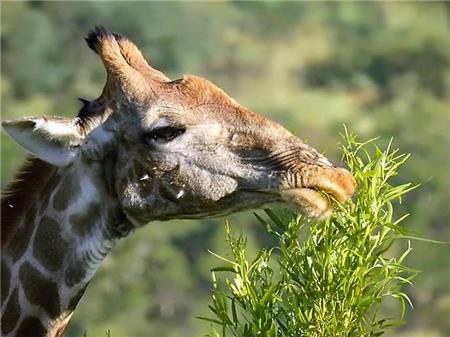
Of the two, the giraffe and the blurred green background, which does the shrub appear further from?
the blurred green background

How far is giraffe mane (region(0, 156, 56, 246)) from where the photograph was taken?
218 inches

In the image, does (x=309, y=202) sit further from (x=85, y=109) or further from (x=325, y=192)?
(x=85, y=109)

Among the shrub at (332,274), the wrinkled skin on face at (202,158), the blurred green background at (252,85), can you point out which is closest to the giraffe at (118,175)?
the wrinkled skin on face at (202,158)

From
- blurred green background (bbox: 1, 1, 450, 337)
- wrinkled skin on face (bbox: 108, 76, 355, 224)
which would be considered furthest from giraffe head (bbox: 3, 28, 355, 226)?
blurred green background (bbox: 1, 1, 450, 337)

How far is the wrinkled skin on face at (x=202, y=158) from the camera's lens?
5.07 meters

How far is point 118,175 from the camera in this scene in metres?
5.31

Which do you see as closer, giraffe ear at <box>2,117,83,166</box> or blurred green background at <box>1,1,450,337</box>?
giraffe ear at <box>2,117,83,166</box>

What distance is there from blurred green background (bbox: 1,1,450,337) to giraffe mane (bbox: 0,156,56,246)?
11.7 m

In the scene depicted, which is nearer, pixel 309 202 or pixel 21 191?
pixel 309 202

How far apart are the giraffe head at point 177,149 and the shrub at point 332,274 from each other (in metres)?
0.19

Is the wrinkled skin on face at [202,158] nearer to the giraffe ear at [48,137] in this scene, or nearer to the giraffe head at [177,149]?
the giraffe head at [177,149]

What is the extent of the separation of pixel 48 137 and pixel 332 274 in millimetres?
1207

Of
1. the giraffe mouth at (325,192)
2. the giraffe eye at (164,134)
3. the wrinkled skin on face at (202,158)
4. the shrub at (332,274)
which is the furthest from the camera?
the giraffe eye at (164,134)

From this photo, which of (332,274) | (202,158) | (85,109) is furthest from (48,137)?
(332,274)
